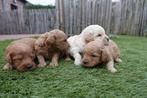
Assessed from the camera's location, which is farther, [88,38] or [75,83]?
[88,38]

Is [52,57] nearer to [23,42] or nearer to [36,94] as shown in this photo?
[23,42]

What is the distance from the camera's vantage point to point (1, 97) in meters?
2.25

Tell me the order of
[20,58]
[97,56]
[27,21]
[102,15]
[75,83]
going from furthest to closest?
[27,21]
[102,15]
[97,56]
[20,58]
[75,83]

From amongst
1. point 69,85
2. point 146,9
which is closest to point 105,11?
point 146,9

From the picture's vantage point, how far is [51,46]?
3480 mm

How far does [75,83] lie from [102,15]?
619cm

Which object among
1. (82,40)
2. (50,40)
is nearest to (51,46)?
(50,40)

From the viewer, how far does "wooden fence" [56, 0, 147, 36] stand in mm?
8414

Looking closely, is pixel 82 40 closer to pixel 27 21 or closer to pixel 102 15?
pixel 102 15

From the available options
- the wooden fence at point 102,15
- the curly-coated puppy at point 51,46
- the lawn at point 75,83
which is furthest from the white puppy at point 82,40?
the wooden fence at point 102,15

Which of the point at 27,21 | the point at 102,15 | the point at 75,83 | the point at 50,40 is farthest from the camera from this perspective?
the point at 27,21

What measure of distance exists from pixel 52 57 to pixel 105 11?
5413 mm

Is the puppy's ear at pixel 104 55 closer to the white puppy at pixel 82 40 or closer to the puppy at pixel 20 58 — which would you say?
the white puppy at pixel 82 40

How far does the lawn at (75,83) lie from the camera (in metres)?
2.32
